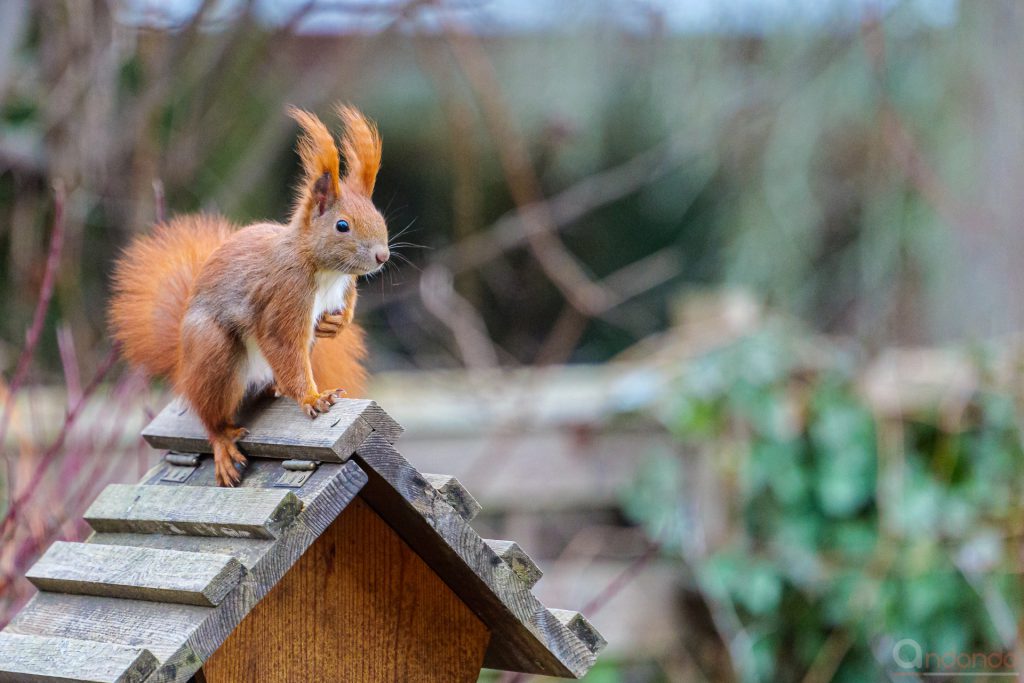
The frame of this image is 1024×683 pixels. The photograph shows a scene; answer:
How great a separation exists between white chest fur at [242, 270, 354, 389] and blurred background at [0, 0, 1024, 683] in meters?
1.07

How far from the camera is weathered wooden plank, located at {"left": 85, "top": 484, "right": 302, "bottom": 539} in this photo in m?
1.00

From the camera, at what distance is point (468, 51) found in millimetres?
2959

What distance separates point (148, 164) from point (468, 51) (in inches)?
37.0

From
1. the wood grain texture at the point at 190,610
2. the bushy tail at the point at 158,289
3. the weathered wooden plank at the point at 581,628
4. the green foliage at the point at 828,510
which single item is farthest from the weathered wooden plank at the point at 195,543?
the green foliage at the point at 828,510

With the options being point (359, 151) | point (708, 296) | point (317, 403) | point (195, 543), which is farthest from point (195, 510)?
point (708, 296)

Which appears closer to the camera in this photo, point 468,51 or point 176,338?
point 176,338

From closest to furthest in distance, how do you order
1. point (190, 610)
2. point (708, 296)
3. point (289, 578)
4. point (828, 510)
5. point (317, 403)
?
point (190, 610) < point (317, 403) < point (289, 578) < point (828, 510) < point (708, 296)

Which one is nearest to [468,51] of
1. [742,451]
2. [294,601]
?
[742,451]

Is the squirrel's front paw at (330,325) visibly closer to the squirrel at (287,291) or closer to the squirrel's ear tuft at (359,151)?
the squirrel at (287,291)

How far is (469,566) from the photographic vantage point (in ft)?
3.59

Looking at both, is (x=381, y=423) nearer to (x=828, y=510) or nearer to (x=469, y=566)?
(x=469, y=566)

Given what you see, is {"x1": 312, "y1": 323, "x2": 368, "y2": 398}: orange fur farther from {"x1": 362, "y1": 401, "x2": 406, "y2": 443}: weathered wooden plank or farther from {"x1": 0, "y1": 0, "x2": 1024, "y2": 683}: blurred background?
{"x1": 0, "y1": 0, "x2": 1024, "y2": 683}: blurred background

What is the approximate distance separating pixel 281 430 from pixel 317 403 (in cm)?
5

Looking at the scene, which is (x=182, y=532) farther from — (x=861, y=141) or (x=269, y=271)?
(x=861, y=141)
